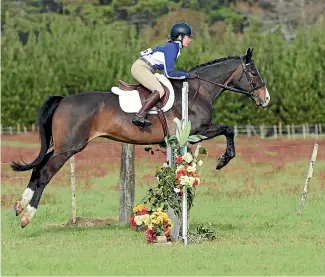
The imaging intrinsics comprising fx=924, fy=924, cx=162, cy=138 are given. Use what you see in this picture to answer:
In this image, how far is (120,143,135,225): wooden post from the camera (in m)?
15.6

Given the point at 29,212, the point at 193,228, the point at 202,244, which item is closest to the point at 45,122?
the point at 29,212

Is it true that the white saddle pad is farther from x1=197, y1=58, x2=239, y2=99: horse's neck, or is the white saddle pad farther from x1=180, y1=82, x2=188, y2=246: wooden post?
x1=197, y1=58, x2=239, y2=99: horse's neck

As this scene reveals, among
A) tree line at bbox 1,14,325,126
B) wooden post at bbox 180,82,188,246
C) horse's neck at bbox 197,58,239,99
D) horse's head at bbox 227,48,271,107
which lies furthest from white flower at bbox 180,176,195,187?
tree line at bbox 1,14,325,126

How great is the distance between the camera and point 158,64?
1356 cm

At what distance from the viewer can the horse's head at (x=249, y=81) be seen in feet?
47.6

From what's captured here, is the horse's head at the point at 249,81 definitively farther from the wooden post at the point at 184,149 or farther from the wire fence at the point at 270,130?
the wire fence at the point at 270,130

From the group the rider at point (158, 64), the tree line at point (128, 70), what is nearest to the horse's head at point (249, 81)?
the rider at point (158, 64)

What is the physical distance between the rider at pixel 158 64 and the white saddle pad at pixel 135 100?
0.13m

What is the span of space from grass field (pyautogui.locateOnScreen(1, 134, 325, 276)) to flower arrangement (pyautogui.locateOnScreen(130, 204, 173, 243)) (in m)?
0.19

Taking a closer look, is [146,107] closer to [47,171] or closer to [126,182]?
[47,171]

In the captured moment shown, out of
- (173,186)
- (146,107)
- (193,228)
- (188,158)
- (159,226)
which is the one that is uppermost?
(146,107)

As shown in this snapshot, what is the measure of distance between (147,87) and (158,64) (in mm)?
374

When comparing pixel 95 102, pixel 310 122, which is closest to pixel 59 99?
pixel 95 102

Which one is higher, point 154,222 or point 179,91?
point 179,91
